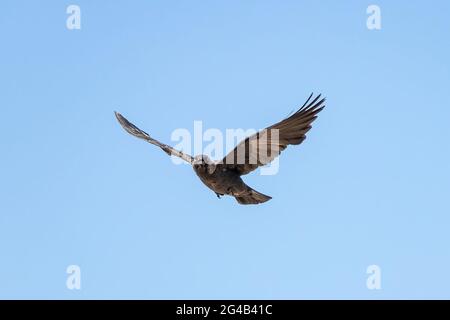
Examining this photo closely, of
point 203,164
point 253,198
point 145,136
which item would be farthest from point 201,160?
point 145,136

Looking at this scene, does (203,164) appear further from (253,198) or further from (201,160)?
(253,198)

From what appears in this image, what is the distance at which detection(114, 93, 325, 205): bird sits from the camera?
65.3ft

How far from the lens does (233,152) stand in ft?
66.1

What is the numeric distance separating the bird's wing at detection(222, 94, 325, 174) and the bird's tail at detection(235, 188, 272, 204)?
3.40ft

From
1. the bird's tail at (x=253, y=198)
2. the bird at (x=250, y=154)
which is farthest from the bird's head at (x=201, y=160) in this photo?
the bird's tail at (x=253, y=198)

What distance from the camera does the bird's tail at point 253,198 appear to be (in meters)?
21.6

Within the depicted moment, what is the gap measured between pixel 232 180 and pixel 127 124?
445 cm

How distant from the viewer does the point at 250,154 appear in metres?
20.4

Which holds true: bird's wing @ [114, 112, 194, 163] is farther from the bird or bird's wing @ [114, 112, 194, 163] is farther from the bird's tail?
the bird's tail

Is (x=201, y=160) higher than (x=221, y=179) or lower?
higher

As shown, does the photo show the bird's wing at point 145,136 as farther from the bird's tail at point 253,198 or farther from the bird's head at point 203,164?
the bird's tail at point 253,198

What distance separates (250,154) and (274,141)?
620 mm

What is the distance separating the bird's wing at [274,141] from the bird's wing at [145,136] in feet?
3.42
